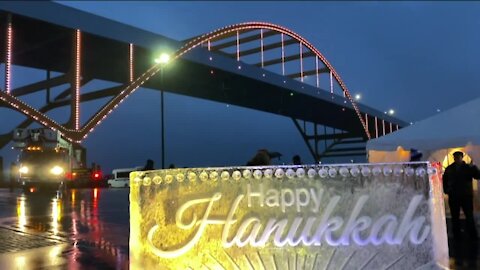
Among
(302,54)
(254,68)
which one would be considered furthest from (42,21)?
(302,54)

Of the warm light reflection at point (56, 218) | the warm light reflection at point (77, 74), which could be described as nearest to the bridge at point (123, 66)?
the warm light reflection at point (77, 74)

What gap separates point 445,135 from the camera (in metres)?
11.5

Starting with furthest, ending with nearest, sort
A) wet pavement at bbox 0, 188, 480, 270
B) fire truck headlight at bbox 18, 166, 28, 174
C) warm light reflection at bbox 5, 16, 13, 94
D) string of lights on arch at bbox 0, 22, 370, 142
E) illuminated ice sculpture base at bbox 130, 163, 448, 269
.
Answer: string of lights on arch at bbox 0, 22, 370, 142
warm light reflection at bbox 5, 16, 13, 94
fire truck headlight at bbox 18, 166, 28, 174
wet pavement at bbox 0, 188, 480, 270
illuminated ice sculpture base at bbox 130, 163, 448, 269

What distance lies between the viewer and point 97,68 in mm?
48062

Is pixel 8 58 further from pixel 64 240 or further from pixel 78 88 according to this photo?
pixel 64 240

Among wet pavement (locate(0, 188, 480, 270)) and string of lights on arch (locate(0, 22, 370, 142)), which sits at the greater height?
string of lights on arch (locate(0, 22, 370, 142))

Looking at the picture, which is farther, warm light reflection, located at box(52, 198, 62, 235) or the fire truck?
the fire truck

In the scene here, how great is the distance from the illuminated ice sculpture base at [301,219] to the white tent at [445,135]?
6.80 m

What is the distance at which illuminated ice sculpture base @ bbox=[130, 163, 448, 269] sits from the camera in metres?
4.80

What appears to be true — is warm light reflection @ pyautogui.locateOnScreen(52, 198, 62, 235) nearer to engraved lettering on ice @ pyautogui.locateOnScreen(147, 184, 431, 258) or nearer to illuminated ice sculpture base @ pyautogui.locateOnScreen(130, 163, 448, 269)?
illuminated ice sculpture base @ pyautogui.locateOnScreen(130, 163, 448, 269)

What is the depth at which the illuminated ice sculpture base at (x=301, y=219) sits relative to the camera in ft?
15.7

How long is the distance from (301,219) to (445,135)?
7.66 m

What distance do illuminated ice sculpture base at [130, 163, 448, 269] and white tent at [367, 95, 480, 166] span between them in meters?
6.80

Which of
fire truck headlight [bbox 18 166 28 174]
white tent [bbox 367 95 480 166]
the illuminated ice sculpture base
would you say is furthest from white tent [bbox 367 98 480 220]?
fire truck headlight [bbox 18 166 28 174]
